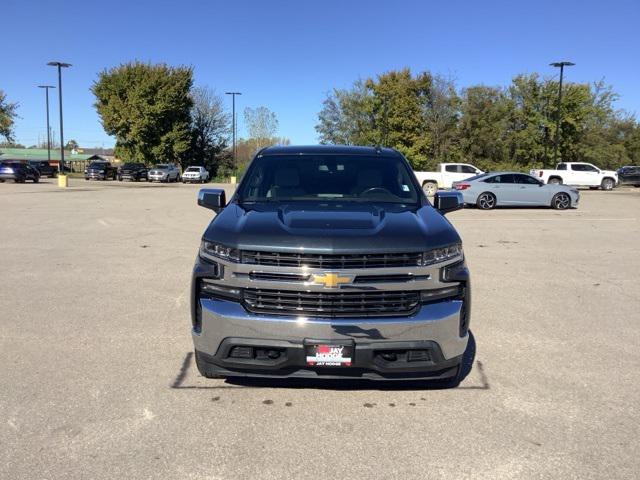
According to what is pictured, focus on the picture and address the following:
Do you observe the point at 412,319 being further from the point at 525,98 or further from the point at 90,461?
the point at 525,98

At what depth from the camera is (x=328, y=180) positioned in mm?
4988

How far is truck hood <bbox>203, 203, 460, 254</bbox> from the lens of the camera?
3463 millimetres

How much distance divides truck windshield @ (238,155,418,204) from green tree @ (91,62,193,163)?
51.9 meters

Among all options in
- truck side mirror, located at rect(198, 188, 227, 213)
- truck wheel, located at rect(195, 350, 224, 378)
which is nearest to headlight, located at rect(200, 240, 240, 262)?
truck wheel, located at rect(195, 350, 224, 378)

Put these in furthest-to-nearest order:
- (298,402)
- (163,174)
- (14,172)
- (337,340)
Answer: (163,174)
(14,172)
(298,402)
(337,340)

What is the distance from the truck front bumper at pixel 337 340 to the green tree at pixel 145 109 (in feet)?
176

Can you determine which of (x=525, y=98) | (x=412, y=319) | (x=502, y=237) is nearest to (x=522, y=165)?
(x=525, y=98)

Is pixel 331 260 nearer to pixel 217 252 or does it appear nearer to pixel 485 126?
pixel 217 252

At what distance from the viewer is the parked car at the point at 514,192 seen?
20.7 m

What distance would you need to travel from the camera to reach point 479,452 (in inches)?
125

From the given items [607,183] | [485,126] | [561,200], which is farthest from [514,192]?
[485,126]

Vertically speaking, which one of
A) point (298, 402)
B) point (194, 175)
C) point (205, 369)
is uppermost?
point (194, 175)

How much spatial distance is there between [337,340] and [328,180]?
6.45 feet

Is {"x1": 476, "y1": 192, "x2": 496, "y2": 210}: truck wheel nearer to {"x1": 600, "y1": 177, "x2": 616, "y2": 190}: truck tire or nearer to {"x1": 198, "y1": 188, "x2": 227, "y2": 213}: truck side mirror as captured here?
{"x1": 198, "y1": 188, "x2": 227, "y2": 213}: truck side mirror
